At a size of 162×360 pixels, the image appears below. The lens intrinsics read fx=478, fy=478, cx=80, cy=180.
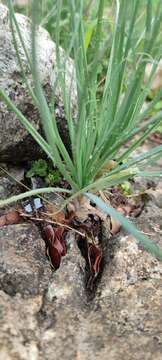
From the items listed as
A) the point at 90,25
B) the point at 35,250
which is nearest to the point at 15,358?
the point at 35,250

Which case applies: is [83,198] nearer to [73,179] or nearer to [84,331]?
[73,179]

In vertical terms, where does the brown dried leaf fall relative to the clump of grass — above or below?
below

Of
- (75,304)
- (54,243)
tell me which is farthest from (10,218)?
(75,304)

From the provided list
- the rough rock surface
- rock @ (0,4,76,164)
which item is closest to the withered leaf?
the rough rock surface

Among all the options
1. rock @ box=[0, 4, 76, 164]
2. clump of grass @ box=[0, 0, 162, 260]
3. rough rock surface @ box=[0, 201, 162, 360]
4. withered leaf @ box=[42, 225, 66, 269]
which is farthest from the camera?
rock @ box=[0, 4, 76, 164]

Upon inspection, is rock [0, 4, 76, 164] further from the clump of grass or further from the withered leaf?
the withered leaf

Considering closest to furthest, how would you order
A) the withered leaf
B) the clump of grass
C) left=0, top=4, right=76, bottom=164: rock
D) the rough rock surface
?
1. the rough rock surface
2. the clump of grass
3. the withered leaf
4. left=0, top=4, right=76, bottom=164: rock

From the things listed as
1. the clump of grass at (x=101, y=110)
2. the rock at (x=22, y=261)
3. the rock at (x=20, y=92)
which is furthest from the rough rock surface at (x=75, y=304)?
the rock at (x=20, y=92)
